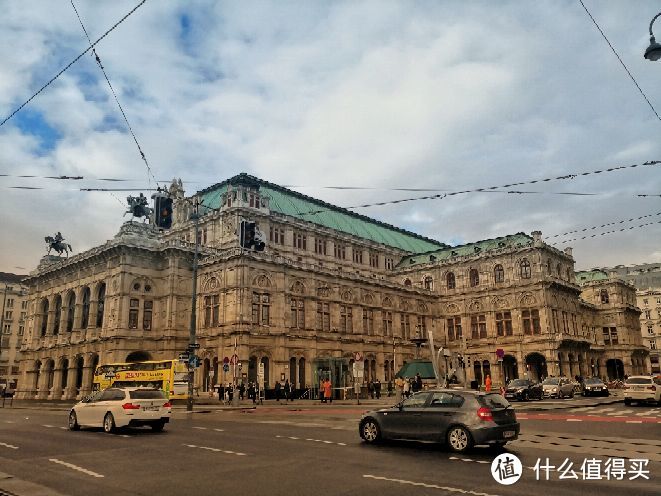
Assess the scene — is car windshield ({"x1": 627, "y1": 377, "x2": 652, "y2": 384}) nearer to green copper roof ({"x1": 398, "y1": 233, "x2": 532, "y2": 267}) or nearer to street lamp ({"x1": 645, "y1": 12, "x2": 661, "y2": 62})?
street lamp ({"x1": 645, "y1": 12, "x2": 661, "y2": 62})

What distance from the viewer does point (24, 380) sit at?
6178 centimetres

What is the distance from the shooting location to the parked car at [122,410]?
1739 cm

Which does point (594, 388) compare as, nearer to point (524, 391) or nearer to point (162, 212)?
point (524, 391)

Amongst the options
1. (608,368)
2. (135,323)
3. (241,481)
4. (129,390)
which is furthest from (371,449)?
(608,368)

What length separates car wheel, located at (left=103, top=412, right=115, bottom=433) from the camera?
693 inches

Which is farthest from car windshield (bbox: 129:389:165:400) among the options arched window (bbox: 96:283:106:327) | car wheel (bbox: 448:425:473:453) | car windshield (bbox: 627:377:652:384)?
arched window (bbox: 96:283:106:327)

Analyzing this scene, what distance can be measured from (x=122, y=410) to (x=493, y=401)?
473 inches

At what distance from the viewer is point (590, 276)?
9400cm

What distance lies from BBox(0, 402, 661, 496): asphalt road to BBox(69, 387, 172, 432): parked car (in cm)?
50

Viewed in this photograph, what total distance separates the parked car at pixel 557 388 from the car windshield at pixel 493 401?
100 feet

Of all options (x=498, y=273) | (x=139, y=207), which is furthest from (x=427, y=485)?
(x=498, y=273)

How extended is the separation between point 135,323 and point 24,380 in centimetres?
2100

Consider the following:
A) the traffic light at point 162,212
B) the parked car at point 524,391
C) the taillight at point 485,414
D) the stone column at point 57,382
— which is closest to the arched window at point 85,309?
the stone column at point 57,382

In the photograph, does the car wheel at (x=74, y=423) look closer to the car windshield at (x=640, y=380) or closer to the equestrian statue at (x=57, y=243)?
the car windshield at (x=640, y=380)
